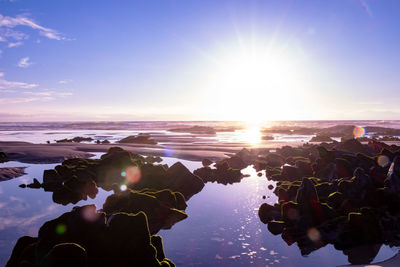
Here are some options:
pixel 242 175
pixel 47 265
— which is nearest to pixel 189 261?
pixel 47 265

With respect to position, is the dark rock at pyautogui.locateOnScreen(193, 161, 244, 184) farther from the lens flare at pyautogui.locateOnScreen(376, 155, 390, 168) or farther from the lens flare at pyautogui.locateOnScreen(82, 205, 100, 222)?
the lens flare at pyautogui.locateOnScreen(82, 205, 100, 222)

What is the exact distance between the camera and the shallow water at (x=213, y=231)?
696 cm

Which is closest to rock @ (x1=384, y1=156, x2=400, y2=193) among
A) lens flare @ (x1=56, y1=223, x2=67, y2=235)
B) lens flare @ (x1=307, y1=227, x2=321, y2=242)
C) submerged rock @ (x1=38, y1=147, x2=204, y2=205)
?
lens flare @ (x1=307, y1=227, x2=321, y2=242)

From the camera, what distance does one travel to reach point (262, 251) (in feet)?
24.1

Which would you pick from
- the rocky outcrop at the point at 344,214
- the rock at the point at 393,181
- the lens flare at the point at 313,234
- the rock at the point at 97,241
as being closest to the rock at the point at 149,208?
the rock at the point at 97,241

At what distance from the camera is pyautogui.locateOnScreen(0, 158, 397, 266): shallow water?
22.9ft

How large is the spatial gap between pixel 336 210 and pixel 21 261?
8743 mm

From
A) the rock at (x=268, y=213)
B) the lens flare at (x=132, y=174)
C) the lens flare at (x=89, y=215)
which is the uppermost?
the lens flare at (x=89, y=215)

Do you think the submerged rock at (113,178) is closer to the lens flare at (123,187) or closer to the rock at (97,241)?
the lens flare at (123,187)

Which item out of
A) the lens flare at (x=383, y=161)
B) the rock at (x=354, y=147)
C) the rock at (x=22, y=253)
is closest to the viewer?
the rock at (x=22, y=253)

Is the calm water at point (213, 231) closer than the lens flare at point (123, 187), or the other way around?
the calm water at point (213, 231)

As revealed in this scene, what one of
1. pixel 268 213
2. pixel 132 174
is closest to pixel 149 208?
pixel 268 213

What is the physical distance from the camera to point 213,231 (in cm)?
859

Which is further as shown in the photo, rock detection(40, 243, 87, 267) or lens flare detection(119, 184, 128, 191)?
lens flare detection(119, 184, 128, 191)
